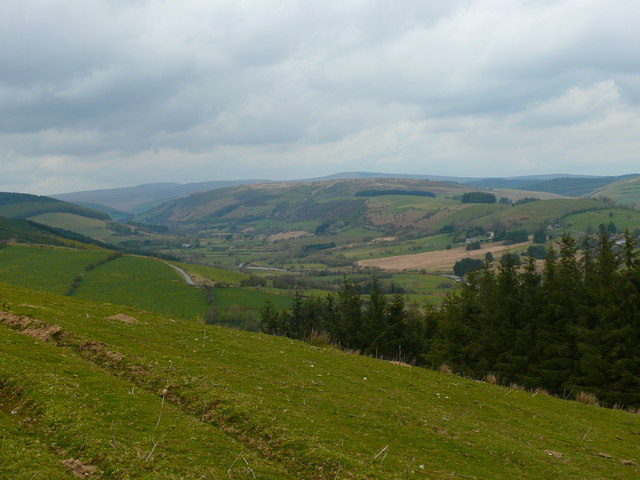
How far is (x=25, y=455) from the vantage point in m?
9.80

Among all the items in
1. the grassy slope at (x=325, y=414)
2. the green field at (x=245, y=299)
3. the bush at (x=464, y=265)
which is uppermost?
the grassy slope at (x=325, y=414)

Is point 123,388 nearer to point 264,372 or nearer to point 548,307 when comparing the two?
point 264,372

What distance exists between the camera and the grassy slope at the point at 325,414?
1209 cm

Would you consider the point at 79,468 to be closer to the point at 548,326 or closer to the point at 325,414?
the point at 325,414

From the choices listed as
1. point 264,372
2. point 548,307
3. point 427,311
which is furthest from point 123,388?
point 427,311

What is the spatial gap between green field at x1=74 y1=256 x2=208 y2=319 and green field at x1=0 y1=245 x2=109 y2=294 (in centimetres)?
528

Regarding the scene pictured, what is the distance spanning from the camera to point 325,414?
15.6 metres

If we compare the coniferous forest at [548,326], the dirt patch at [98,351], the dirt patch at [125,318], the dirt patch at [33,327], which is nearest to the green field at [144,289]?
the coniferous forest at [548,326]

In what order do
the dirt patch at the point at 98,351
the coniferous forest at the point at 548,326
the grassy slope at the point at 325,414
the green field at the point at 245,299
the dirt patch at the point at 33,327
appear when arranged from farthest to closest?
the green field at the point at 245,299 → the coniferous forest at the point at 548,326 → the dirt patch at the point at 33,327 → the dirt patch at the point at 98,351 → the grassy slope at the point at 325,414

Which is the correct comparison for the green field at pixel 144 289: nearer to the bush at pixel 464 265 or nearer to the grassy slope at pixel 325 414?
the grassy slope at pixel 325 414

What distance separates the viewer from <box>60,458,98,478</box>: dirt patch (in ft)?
31.7

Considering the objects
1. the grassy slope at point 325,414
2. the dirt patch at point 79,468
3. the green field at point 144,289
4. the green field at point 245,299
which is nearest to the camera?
the dirt patch at point 79,468

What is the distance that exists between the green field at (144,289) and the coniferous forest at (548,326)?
6707cm

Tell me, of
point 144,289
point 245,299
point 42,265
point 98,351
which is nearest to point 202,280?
point 144,289
